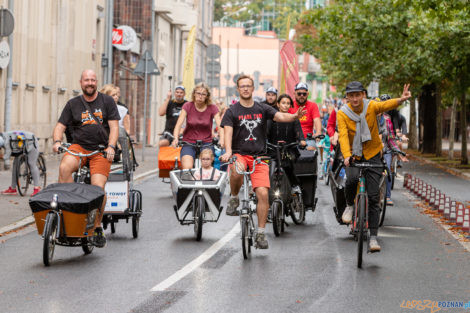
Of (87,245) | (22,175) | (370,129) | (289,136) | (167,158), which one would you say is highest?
(370,129)

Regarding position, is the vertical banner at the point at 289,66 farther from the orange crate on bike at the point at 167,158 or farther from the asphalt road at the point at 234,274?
the asphalt road at the point at 234,274

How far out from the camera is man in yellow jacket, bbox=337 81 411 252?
412 inches

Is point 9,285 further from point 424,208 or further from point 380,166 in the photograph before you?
point 424,208

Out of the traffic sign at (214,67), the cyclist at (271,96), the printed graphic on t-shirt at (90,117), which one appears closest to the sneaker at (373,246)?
the printed graphic on t-shirt at (90,117)

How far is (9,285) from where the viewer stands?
8.70 m

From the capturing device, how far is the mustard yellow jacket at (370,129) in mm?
10453

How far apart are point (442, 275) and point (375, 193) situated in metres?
1.27

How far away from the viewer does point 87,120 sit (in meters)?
10.8

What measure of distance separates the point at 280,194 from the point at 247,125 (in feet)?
7.23

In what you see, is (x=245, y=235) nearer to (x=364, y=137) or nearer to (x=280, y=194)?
(x=364, y=137)

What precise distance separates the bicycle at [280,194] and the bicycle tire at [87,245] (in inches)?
102

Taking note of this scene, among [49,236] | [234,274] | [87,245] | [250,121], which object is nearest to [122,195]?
[87,245]

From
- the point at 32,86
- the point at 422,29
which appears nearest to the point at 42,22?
the point at 32,86

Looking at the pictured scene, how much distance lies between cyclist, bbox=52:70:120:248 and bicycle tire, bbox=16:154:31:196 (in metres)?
6.46
